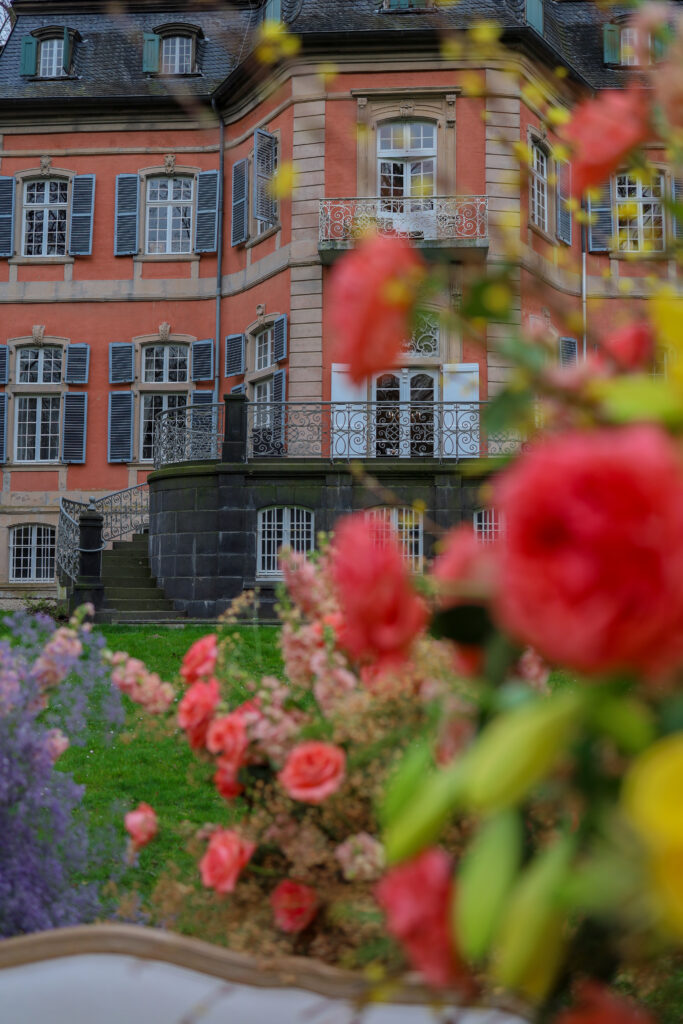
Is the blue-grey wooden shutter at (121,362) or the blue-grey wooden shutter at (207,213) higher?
the blue-grey wooden shutter at (207,213)

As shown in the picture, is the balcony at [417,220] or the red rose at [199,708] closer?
the red rose at [199,708]

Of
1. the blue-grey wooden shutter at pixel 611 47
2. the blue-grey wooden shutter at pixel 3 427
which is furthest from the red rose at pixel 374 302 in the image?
the blue-grey wooden shutter at pixel 611 47

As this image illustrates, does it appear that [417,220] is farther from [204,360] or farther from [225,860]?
[225,860]

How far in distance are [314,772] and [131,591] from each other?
15247mm

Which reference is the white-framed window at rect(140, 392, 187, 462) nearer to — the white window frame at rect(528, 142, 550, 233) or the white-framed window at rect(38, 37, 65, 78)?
the white-framed window at rect(38, 37, 65, 78)

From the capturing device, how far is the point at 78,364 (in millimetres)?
21500

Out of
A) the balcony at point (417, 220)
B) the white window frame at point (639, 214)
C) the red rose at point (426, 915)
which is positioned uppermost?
the balcony at point (417, 220)

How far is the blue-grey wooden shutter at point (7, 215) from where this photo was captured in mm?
21781

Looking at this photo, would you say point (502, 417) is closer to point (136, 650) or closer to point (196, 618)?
point (136, 650)

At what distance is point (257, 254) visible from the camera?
19.9 meters

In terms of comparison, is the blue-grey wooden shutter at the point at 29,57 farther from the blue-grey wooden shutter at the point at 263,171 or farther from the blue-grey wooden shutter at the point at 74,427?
the blue-grey wooden shutter at the point at 74,427

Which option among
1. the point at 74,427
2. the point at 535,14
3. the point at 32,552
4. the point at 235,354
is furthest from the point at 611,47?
the point at 32,552

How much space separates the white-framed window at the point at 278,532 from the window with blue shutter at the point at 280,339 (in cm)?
360

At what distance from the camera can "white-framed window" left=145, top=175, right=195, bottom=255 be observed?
21.7 metres
